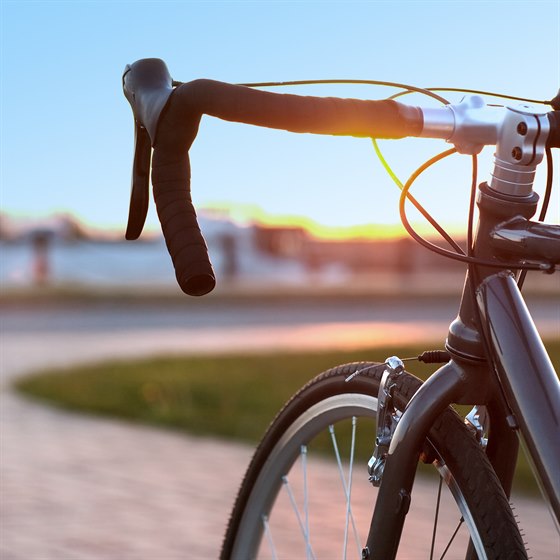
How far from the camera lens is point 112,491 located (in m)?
5.29

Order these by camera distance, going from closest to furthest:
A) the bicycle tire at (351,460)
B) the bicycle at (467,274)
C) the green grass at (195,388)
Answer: the bicycle at (467,274) → the bicycle tire at (351,460) → the green grass at (195,388)

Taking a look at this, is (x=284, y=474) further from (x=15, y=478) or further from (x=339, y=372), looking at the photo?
(x=15, y=478)

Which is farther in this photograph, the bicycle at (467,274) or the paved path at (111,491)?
the paved path at (111,491)

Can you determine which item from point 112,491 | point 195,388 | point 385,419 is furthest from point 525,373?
point 195,388

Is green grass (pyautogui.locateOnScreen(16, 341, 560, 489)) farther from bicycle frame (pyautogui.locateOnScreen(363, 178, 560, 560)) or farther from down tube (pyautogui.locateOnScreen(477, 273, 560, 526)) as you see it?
down tube (pyautogui.locateOnScreen(477, 273, 560, 526))

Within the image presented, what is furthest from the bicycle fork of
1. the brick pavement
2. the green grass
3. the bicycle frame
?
the green grass

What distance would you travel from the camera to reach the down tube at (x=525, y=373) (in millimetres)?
1560

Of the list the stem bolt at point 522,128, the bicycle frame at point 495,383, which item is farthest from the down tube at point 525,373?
the stem bolt at point 522,128

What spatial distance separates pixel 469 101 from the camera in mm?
1618

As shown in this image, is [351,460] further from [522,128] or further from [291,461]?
[522,128]

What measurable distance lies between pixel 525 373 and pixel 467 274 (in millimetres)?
203

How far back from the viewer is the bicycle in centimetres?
151

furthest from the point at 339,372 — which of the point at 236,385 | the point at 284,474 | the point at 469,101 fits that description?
the point at 236,385

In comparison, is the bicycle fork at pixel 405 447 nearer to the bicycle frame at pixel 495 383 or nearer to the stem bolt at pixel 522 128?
the bicycle frame at pixel 495 383
